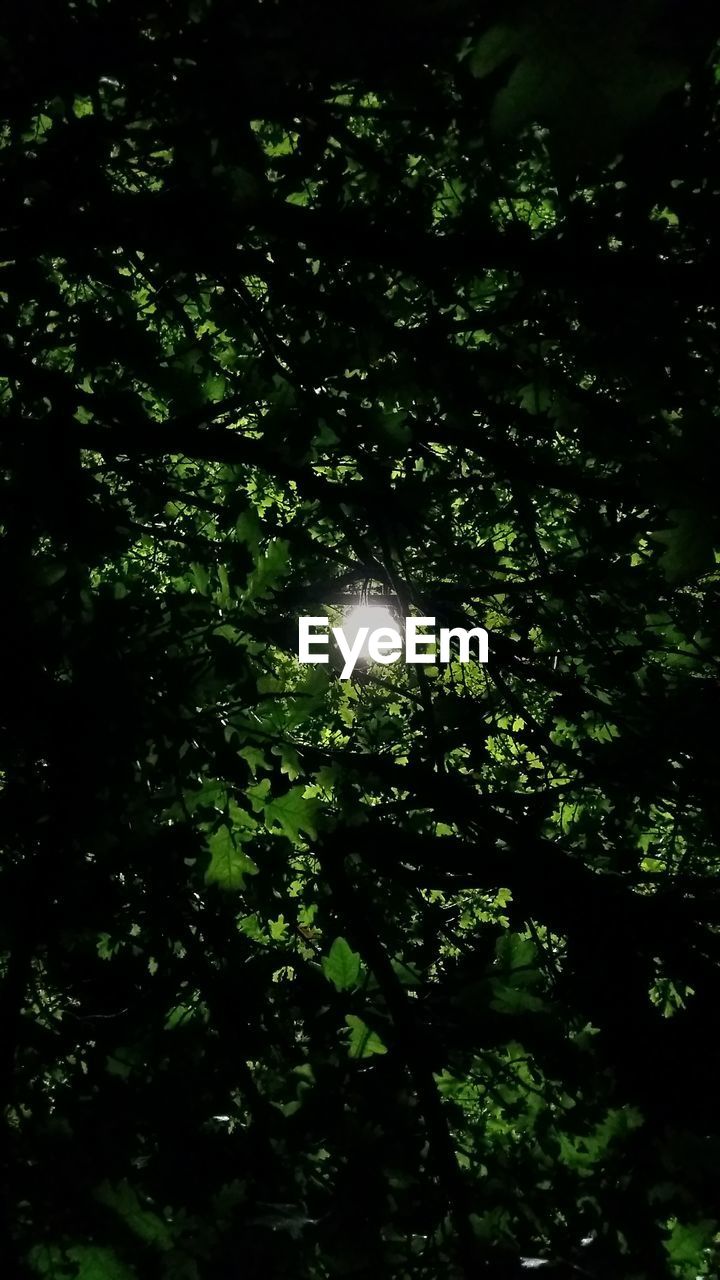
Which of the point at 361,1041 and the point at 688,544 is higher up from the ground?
the point at 688,544

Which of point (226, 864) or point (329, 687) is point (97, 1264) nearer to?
point (226, 864)

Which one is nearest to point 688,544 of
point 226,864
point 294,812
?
point 294,812

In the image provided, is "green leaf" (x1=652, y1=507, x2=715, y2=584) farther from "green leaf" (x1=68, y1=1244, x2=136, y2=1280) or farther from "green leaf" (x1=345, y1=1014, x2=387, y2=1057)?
"green leaf" (x1=68, y1=1244, x2=136, y2=1280)

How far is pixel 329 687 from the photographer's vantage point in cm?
303

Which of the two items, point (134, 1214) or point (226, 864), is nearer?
point (134, 1214)

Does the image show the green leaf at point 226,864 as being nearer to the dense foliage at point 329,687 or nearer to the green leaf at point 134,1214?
the dense foliage at point 329,687

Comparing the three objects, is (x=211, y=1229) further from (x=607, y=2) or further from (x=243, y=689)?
(x=607, y=2)

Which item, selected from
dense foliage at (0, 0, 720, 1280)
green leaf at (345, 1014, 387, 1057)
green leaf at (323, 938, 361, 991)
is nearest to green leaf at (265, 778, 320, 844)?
dense foliage at (0, 0, 720, 1280)

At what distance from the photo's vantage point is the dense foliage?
6.85ft

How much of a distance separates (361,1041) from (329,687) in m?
1.11

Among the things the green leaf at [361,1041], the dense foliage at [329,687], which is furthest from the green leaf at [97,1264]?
the green leaf at [361,1041]

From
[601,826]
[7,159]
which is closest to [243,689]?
[7,159]

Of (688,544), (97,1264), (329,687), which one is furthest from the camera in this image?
(329,687)

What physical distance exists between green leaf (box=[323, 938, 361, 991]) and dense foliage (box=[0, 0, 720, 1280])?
0.01 m
